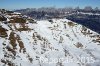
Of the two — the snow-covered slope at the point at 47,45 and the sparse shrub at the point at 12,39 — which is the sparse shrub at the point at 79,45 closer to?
the snow-covered slope at the point at 47,45

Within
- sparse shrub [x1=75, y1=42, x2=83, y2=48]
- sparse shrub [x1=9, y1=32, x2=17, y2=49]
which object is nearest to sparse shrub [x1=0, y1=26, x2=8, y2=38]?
sparse shrub [x1=9, y1=32, x2=17, y2=49]

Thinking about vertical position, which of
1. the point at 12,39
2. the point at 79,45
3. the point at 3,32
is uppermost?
the point at 3,32

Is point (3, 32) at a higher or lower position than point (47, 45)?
higher

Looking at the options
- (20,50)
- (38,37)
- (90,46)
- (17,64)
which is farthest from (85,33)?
(17,64)

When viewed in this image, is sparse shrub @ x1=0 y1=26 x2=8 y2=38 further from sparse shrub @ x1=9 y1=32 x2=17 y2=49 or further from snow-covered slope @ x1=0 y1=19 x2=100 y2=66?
sparse shrub @ x1=9 y1=32 x2=17 y2=49

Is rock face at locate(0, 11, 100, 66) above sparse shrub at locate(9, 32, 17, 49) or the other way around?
the other way around

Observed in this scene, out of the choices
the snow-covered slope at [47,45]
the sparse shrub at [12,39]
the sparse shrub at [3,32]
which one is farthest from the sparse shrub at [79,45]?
the sparse shrub at [3,32]

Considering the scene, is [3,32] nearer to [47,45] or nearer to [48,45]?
[47,45]

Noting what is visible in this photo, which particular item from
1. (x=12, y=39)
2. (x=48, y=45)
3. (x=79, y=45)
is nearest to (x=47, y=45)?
(x=48, y=45)
